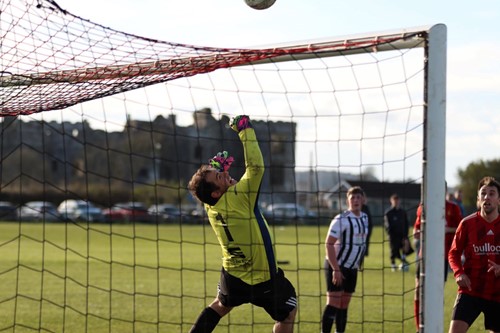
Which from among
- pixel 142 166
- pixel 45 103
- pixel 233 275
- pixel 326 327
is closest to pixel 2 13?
pixel 45 103

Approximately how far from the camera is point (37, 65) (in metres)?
7.56

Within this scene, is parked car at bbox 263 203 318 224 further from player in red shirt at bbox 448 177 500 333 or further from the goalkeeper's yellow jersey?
player in red shirt at bbox 448 177 500 333

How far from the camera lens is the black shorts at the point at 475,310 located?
23.9ft

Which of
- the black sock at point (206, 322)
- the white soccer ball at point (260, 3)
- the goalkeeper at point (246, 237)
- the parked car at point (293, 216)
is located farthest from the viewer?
the parked car at point (293, 216)

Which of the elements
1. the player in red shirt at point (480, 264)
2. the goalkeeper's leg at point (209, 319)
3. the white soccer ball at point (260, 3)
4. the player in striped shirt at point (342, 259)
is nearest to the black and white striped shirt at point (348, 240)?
the player in striped shirt at point (342, 259)

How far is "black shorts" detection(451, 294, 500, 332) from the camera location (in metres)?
7.27

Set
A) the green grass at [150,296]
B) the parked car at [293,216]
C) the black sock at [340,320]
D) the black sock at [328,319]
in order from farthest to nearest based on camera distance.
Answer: the green grass at [150,296]
the parked car at [293,216]
the black sock at [340,320]
the black sock at [328,319]

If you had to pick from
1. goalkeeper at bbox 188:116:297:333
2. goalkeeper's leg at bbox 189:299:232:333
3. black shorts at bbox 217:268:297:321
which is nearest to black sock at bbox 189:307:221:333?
goalkeeper's leg at bbox 189:299:232:333

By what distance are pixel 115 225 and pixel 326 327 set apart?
127 ft

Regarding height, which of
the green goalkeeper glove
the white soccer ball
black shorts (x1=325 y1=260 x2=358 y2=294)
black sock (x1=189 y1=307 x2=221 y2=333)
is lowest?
black sock (x1=189 y1=307 x2=221 y2=333)

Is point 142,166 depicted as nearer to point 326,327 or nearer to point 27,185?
point 27,185

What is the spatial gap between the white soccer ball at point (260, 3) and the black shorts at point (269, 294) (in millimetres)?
2139

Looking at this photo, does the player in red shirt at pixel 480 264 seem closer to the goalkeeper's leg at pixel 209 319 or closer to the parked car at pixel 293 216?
the parked car at pixel 293 216

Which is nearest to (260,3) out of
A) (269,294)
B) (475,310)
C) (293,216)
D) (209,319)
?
(269,294)
